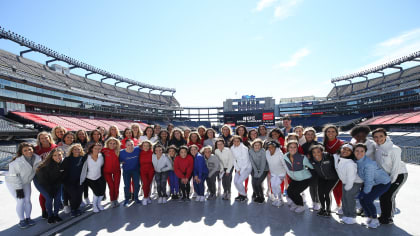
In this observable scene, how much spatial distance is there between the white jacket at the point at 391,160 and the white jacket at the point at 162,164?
534 cm

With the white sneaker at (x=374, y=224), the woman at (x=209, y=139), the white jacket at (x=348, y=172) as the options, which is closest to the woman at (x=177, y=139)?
the woman at (x=209, y=139)

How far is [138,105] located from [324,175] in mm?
52633

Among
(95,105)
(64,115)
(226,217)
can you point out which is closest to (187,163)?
(226,217)

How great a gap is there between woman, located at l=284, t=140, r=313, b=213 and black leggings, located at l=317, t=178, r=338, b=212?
29cm

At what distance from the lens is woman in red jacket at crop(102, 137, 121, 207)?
5234 mm

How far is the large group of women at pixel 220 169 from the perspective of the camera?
398 centimetres

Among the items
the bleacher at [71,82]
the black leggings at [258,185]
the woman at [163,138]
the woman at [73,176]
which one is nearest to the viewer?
the woman at [73,176]

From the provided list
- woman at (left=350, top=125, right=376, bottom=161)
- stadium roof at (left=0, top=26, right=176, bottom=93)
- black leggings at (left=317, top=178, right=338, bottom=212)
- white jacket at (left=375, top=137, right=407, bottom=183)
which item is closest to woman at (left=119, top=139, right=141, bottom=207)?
black leggings at (left=317, top=178, right=338, bottom=212)

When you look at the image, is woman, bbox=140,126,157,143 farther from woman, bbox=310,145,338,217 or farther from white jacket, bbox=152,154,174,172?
woman, bbox=310,145,338,217

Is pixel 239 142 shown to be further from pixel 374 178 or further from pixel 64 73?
pixel 64 73

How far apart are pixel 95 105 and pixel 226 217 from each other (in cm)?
4370

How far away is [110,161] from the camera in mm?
5262

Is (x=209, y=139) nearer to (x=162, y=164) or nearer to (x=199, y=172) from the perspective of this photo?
(x=199, y=172)

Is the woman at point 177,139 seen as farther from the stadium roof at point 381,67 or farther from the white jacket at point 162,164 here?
the stadium roof at point 381,67
